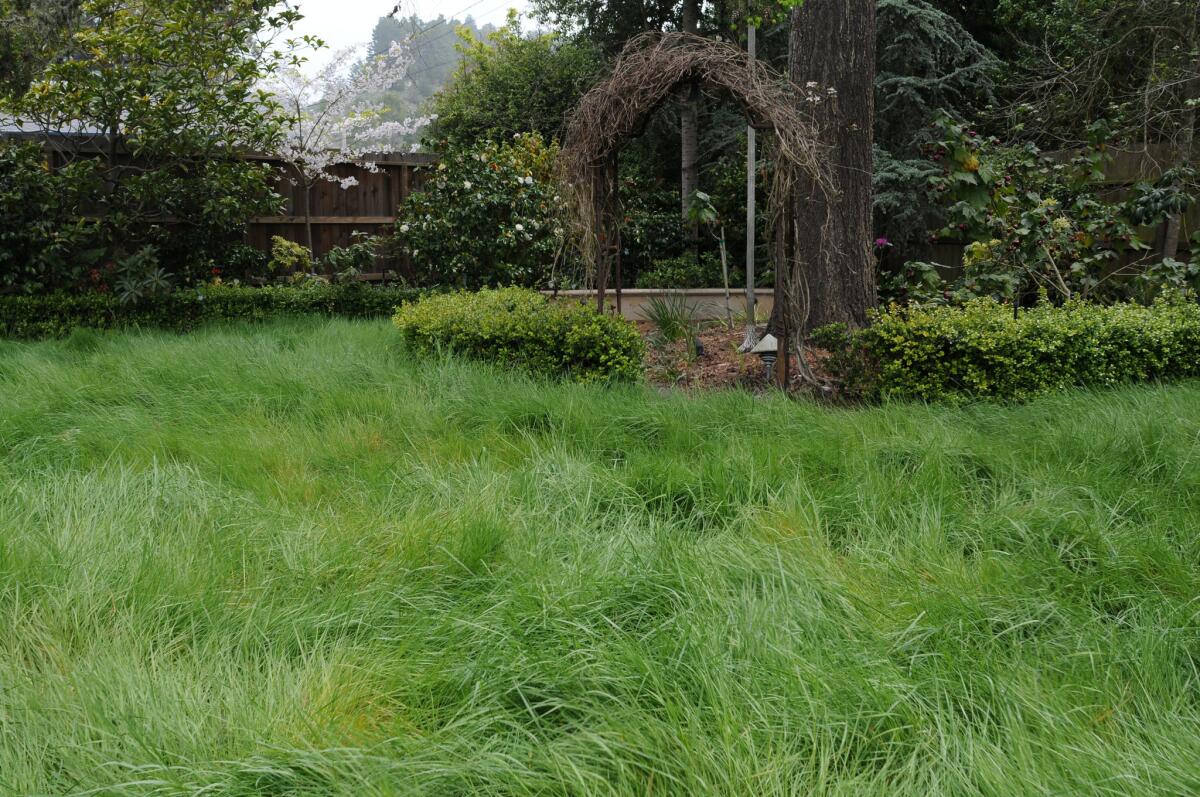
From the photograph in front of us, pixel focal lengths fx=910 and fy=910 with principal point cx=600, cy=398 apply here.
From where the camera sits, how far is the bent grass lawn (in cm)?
182

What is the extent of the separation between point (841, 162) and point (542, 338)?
235 centimetres

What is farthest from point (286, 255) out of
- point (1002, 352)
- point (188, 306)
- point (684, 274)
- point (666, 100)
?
point (1002, 352)

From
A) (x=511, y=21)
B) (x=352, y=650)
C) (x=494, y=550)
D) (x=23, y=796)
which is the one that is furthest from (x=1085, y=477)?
(x=511, y=21)

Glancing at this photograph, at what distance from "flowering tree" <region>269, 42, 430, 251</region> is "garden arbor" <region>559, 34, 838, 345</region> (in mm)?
4517

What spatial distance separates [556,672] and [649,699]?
23 cm

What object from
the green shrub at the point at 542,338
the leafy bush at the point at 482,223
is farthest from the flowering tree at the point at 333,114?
the green shrub at the point at 542,338

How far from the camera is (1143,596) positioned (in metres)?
2.52

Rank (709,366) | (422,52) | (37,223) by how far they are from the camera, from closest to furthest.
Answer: (709,366)
(37,223)
(422,52)

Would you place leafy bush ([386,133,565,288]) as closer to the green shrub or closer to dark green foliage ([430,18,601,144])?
the green shrub

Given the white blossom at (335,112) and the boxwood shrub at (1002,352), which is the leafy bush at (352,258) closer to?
the white blossom at (335,112)

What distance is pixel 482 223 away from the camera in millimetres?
9156

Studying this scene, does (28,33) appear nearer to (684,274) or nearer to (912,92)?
(684,274)

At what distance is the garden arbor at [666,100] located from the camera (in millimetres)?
5062

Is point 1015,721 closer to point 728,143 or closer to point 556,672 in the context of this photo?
point 556,672
